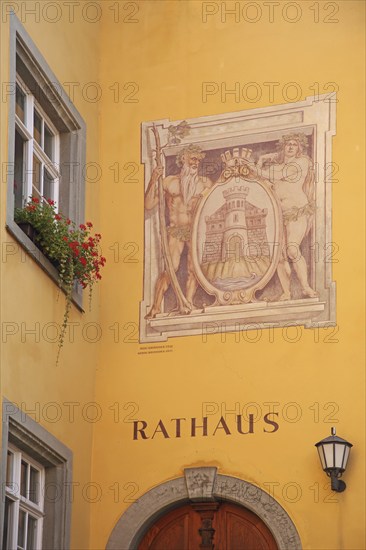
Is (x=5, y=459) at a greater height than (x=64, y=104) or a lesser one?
lesser

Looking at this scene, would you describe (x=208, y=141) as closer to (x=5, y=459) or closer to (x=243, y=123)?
(x=243, y=123)

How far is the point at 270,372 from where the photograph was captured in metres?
11.1

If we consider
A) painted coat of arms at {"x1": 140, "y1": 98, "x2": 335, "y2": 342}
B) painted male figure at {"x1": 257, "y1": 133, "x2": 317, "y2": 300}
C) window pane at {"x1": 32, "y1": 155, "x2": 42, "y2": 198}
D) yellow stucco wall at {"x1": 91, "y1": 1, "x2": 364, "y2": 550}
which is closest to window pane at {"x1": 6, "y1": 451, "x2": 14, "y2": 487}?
yellow stucco wall at {"x1": 91, "y1": 1, "x2": 364, "y2": 550}

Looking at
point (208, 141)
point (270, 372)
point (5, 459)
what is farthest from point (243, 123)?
point (5, 459)

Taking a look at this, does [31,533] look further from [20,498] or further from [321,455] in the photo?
[321,455]

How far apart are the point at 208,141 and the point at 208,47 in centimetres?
91

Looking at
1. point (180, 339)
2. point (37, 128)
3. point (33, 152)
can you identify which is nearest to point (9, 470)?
point (180, 339)

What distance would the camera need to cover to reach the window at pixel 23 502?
32.8 feet

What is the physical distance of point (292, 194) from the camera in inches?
461

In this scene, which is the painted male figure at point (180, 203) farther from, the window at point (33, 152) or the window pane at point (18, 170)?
the window pane at point (18, 170)

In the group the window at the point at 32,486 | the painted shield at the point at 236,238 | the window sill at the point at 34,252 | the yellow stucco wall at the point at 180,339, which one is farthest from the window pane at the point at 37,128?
the window at the point at 32,486

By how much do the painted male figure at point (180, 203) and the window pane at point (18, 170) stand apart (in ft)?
4.64

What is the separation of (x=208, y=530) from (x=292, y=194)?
2867 mm

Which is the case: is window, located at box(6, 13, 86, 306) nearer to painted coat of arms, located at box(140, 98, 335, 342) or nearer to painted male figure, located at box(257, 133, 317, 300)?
painted coat of arms, located at box(140, 98, 335, 342)
